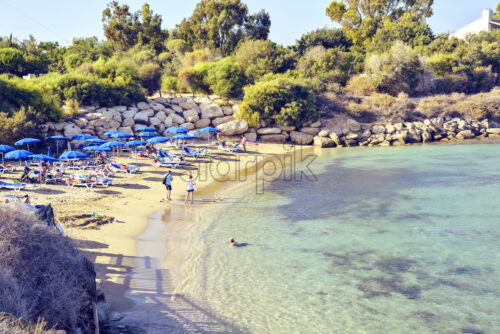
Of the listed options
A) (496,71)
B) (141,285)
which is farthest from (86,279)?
(496,71)

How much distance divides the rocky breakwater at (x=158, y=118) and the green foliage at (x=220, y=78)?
1.26 m

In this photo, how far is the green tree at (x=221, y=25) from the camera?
51375 mm

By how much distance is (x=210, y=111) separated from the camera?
35250 mm

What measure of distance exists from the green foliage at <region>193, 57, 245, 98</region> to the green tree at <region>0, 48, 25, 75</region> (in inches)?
705

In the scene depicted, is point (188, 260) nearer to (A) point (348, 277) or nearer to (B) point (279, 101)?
(A) point (348, 277)

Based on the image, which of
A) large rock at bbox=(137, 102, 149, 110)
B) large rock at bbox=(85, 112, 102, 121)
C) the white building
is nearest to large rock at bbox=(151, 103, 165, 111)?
large rock at bbox=(137, 102, 149, 110)

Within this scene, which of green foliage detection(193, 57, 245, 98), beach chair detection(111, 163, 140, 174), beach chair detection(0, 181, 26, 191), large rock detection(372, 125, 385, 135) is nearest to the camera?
beach chair detection(0, 181, 26, 191)

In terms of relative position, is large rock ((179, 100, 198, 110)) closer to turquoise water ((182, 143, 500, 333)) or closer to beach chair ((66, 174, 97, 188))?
turquoise water ((182, 143, 500, 333))

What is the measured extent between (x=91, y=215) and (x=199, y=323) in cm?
753

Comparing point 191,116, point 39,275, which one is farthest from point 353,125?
point 39,275

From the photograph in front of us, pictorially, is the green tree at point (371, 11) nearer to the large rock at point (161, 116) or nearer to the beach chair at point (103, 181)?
the large rock at point (161, 116)

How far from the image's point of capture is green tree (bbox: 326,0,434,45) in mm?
60062

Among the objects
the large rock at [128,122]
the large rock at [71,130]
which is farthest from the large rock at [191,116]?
the large rock at [71,130]

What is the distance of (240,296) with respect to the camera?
31.5 ft
